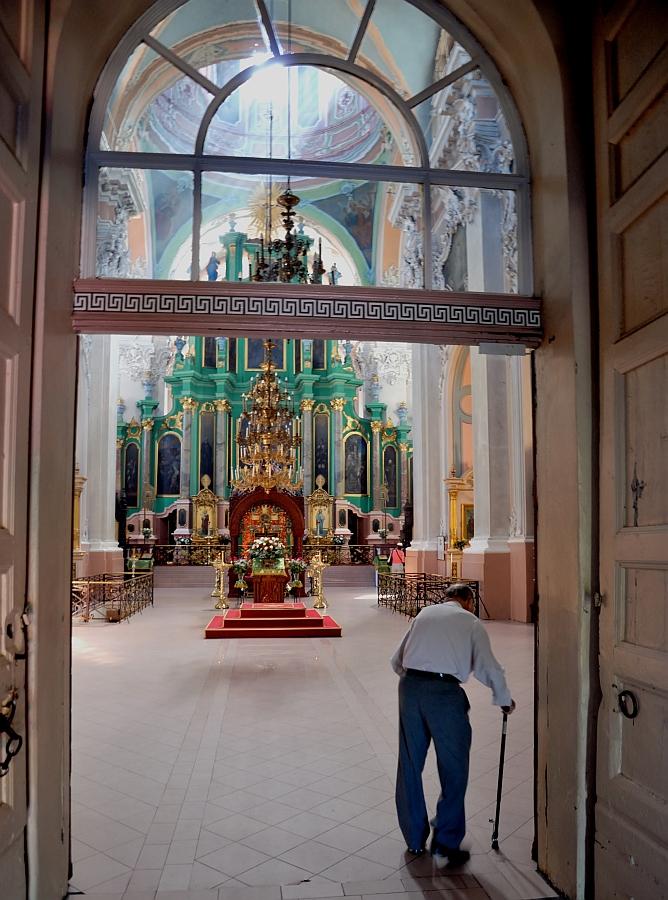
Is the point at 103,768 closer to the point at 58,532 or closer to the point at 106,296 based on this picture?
the point at 58,532

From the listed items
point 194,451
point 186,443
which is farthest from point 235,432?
point 186,443

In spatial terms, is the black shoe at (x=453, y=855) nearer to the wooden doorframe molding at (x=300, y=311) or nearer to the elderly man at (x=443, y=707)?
the elderly man at (x=443, y=707)

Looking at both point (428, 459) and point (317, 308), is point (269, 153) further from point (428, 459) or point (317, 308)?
point (428, 459)

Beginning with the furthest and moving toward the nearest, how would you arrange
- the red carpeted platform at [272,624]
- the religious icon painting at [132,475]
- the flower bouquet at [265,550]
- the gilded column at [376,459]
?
1. the gilded column at [376,459]
2. the religious icon painting at [132,475]
3. the flower bouquet at [265,550]
4. the red carpeted platform at [272,624]

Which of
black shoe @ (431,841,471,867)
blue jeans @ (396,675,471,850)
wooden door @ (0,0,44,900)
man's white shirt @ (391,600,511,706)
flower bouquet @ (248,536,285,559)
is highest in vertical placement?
wooden door @ (0,0,44,900)

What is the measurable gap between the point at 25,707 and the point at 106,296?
6.27 ft

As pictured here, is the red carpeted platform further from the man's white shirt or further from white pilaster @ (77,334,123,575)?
the man's white shirt

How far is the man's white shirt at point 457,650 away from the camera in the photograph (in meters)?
3.72

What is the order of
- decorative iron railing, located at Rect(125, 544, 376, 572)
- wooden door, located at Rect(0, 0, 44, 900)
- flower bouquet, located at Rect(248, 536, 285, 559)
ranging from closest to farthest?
wooden door, located at Rect(0, 0, 44, 900) → flower bouquet, located at Rect(248, 536, 285, 559) → decorative iron railing, located at Rect(125, 544, 376, 572)

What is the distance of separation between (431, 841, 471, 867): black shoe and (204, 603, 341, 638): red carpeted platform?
8530mm

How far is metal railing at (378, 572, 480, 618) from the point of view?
1401 cm

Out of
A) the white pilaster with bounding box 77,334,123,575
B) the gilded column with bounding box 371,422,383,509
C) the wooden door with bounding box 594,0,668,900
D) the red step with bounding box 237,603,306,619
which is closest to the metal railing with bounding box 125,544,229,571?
the gilded column with bounding box 371,422,383,509

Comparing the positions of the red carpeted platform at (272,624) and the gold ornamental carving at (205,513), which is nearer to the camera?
the red carpeted platform at (272,624)

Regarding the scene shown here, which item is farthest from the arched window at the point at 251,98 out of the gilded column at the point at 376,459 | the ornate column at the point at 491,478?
the gilded column at the point at 376,459
